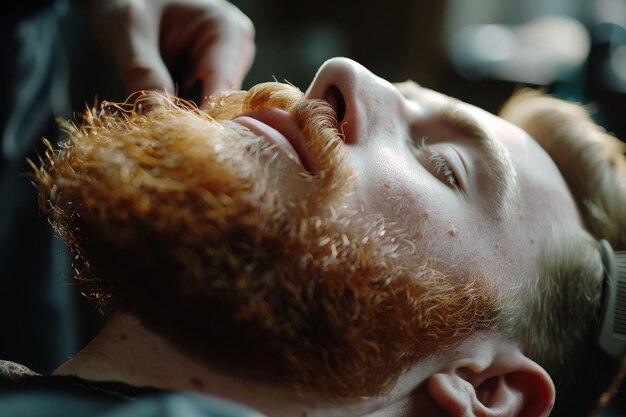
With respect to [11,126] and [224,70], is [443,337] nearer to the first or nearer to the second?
[224,70]

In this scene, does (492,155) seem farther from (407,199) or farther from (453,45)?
(453,45)

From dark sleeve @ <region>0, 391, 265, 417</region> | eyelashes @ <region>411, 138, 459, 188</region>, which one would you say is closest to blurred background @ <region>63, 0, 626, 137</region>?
eyelashes @ <region>411, 138, 459, 188</region>

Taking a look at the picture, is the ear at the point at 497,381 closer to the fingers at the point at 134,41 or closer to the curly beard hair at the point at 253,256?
the curly beard hair at the point at 253,256

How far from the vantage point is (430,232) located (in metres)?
0.82

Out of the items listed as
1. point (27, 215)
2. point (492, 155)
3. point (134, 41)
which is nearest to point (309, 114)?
point (492, 155)

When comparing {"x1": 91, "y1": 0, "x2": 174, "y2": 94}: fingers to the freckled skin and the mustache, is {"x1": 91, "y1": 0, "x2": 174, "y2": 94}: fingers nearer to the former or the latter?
the mustache

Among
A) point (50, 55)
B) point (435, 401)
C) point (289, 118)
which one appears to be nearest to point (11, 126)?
point (50, 55)

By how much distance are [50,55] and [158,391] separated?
0.93 m

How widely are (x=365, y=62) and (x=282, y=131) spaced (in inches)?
19.2

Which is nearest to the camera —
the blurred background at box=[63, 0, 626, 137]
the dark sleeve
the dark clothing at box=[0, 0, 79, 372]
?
the dark sleeve

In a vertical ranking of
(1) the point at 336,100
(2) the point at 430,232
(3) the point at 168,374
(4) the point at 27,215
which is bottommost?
(4) the point at 27,215

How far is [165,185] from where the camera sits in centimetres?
72

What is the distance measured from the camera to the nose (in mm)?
842

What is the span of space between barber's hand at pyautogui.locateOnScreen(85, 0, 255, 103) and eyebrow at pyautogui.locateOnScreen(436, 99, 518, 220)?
1.27 ft
